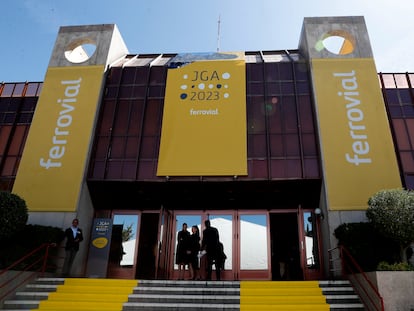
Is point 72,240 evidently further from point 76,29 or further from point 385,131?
point 385,131

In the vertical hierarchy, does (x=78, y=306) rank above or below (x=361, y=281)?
below

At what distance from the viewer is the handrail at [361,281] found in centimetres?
703

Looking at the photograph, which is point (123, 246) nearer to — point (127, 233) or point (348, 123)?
point (127, 233)

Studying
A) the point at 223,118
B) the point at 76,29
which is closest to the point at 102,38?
the point at 76,29

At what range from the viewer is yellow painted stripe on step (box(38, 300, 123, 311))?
762cm

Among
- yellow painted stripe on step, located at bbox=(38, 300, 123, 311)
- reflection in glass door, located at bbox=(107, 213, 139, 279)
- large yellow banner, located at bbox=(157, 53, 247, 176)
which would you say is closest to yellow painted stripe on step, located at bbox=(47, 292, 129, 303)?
yellow painted stripe on step, located at bbox=(38, 300, 123, 311)

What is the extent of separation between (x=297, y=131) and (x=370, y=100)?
9.93ft

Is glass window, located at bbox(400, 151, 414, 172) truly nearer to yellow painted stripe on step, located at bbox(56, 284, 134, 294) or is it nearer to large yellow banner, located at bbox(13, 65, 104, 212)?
yellow painted stripe on step, located at bbox(56, 284, 134, 294)

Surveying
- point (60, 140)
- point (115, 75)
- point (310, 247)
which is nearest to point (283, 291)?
point (310, 247)

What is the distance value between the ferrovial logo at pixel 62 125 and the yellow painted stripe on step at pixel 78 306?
18.5 feet

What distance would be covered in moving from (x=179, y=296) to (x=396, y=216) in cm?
590

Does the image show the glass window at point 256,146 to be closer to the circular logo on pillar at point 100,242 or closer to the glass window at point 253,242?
the glass window at point 253,242

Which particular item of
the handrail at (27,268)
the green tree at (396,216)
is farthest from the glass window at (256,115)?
the handrail at (27,268)

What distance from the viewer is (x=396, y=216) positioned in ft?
28.1
